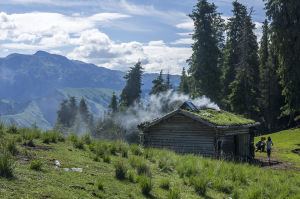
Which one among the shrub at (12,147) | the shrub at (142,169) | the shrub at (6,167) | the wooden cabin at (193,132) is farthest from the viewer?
the wooden cabin at (193,132)

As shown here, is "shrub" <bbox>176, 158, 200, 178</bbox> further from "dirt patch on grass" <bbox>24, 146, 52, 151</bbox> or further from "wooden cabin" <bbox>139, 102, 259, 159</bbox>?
"wooden cabin" <bbox>139, 102, 259, 159</bbox>

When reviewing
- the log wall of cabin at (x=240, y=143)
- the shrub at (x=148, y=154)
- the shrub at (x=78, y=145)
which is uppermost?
the shrub at (x=78, y=145)

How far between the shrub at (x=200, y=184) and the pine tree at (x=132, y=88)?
160 ft

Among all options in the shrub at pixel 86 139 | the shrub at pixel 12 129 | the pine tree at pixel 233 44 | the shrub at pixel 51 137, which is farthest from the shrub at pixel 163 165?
the pine tree at pixel 233 44

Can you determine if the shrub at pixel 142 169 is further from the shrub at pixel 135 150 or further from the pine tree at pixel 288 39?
the pine tree at pixel 288 39

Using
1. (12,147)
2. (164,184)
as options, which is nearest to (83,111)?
(12,147)

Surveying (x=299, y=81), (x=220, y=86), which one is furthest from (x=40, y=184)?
(x=220, y=86)

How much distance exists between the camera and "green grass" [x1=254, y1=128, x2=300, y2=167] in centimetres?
2776

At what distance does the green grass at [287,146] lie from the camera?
27.8 m

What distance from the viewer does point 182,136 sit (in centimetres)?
2356

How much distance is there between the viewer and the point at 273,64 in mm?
55562

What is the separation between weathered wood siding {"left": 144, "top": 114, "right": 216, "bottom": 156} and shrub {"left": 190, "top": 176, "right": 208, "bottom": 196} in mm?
11805

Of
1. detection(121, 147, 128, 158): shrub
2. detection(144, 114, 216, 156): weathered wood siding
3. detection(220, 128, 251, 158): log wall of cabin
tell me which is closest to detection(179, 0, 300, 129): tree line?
detection(220, 128, 251, 158): log wall of cabin

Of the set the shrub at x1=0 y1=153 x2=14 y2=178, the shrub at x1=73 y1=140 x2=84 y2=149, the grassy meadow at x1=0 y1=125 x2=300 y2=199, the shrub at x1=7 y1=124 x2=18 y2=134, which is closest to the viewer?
the shrub at x1=0 y1=153 x2=14 y2=178
